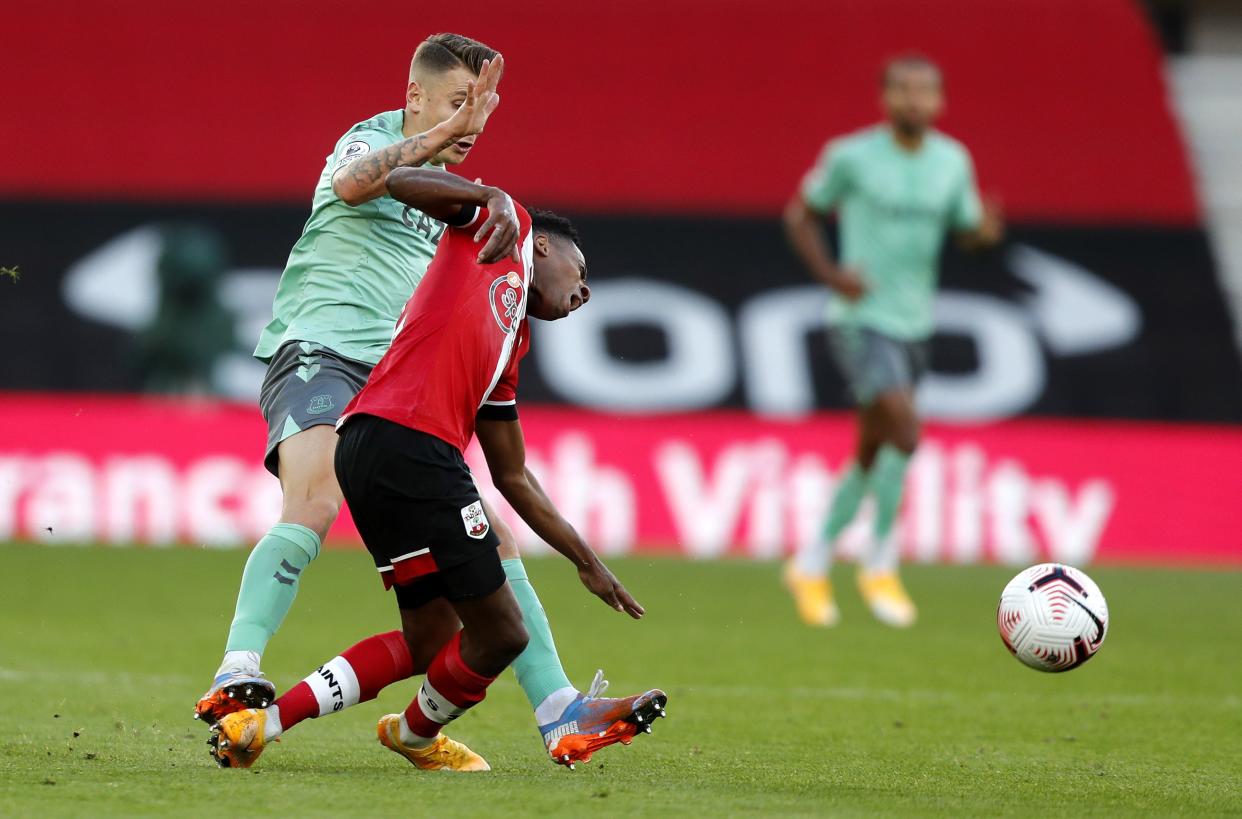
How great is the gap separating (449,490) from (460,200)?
0.67m

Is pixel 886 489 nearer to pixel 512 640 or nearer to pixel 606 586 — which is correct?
pixel 606 586

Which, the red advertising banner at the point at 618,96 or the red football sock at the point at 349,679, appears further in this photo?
the red advertising banner at the point at 618,96

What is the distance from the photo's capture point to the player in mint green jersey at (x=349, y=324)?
4.68 metres

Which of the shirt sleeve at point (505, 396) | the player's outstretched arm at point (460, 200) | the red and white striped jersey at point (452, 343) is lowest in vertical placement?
the shirt sleeve at point (505, 396)

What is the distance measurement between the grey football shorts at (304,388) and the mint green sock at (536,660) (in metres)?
0.63

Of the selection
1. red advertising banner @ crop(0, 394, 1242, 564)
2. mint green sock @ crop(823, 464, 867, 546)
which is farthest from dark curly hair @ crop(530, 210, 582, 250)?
red advertising banner @ crop(0, 394, 1242, 564)

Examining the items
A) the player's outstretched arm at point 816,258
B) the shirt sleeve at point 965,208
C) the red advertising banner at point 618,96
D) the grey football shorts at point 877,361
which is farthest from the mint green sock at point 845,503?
the red advertising banner at point 618,96

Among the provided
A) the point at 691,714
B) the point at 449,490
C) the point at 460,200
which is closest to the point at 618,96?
the point at 691,714

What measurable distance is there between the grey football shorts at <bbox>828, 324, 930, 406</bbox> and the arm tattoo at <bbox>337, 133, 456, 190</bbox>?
4.81 metres

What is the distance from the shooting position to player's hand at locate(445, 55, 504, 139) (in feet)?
15.4

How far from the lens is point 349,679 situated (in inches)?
186

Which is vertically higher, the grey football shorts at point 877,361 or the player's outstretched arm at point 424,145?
the player's outstretched arm at point 424,145

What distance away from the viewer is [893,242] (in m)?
9.60

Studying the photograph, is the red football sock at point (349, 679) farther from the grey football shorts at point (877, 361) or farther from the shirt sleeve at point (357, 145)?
the grey football shorts at point (877, 361)
